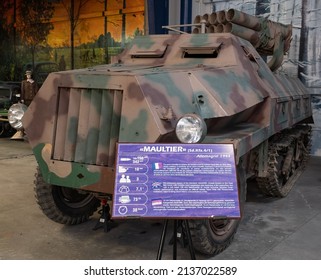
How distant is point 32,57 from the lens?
14922 millimetres

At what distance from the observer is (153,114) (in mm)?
3447

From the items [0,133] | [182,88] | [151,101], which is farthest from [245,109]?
[0,133]

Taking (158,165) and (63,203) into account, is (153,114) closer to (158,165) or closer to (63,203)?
(158,165)

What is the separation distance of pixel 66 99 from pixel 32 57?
1175cm

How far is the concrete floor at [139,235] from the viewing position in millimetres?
4004

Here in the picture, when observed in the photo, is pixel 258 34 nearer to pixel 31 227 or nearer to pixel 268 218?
pixel 268 218

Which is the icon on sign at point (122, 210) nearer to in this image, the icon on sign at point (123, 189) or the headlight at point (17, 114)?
the icon on sign at point (123, 189)

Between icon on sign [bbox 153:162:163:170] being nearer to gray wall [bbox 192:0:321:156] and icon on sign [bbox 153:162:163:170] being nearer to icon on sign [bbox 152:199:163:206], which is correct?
icon on sign [bbox 152:199:163:206]

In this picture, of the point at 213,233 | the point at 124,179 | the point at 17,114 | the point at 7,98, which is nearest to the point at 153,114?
the point at 124,179

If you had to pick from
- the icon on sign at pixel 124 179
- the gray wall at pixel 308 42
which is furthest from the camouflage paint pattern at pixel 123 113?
the gray wall at pixel 308 42

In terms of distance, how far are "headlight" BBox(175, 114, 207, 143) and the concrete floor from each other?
1.17m

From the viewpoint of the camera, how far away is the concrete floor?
4004 mm

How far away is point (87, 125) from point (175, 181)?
1163 millimetres

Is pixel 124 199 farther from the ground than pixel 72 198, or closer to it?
farther from the ground
